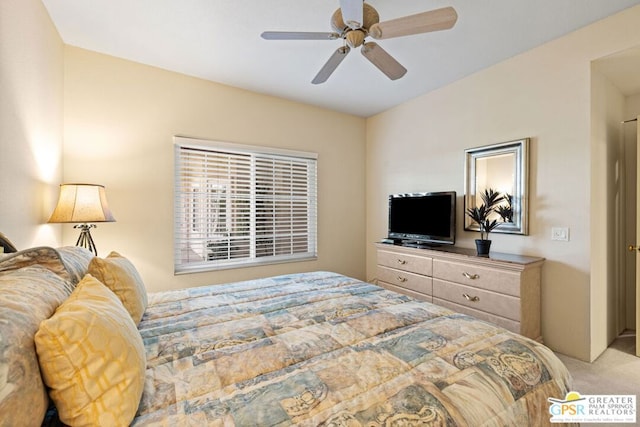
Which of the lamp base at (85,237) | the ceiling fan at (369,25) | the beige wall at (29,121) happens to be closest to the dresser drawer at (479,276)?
the ceiling fan at (369,25)

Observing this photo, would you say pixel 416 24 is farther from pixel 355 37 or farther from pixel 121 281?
pixel 121 281

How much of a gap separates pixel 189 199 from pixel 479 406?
3200 mm

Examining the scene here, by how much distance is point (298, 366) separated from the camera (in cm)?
115

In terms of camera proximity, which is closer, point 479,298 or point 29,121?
point 29,121

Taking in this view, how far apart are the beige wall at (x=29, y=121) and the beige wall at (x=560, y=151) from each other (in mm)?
3878

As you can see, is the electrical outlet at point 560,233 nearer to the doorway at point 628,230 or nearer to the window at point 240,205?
the doorway at point 628,230

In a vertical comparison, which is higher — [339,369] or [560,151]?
[560,151]

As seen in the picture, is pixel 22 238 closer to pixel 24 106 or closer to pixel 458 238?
pixel 24 106

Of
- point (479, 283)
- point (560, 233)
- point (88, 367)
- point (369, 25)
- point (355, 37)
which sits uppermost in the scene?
point (369, 25)

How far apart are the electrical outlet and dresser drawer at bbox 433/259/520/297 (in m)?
0.54

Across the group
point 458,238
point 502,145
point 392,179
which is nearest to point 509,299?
point 458,238

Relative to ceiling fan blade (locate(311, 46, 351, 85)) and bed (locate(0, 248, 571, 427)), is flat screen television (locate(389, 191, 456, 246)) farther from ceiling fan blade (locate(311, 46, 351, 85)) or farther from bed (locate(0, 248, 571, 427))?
ceiling fan blade (locate(311, 46, 351, 85))

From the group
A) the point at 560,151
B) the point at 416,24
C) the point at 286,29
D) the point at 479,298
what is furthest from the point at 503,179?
the point at 286,29

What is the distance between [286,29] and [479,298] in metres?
2.99
